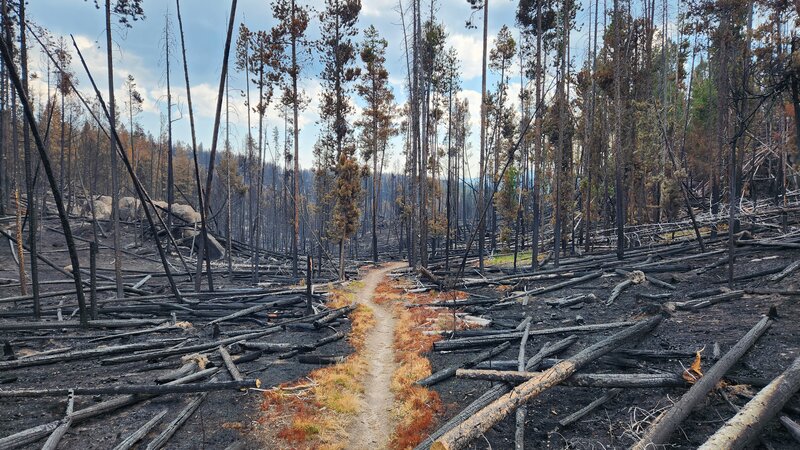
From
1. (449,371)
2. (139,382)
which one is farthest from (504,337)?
(139,382)

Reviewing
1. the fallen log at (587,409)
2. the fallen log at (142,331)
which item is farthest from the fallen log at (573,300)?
the fallen log at (142,331)

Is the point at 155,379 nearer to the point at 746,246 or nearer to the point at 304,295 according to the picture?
the point at 304,295

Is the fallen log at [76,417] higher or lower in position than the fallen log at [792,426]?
lower

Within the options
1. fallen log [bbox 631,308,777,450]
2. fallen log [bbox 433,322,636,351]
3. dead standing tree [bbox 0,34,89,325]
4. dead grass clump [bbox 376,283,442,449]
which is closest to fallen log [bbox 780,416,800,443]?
fallen log [bbox 631,308,777,450]

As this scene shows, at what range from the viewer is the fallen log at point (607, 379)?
5.55 m

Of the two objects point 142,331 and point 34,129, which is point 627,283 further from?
point 34,129

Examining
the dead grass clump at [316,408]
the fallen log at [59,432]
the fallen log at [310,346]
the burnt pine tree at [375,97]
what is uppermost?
the burnt pine tree at [375,97]

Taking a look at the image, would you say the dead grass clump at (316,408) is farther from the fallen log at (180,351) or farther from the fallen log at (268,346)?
the fallen log at (180,351)

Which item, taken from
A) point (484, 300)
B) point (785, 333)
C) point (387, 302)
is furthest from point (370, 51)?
point (785, 333)

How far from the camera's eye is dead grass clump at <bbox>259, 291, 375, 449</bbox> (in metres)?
6.25

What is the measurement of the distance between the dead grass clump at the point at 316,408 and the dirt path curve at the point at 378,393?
20 cm

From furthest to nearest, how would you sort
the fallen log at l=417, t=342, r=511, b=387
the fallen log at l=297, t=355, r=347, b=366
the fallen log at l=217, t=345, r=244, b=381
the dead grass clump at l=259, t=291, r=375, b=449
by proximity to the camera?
the fallen log at l=297, t=355, r=347, b=366 → the fallen log at l=417, t=342, r=511, b=387 → the fallen log at l=217, t=345, r=244, b=381 → the dead grass clump at l=259, t=291, r=375, b=449

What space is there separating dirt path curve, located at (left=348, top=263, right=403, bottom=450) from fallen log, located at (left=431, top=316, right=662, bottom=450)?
7.63 feet

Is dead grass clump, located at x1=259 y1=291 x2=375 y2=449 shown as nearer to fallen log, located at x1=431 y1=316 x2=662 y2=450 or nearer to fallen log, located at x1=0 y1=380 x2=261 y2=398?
fallen log, located at x1=0 y1=380 x2=261 y2=398
